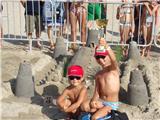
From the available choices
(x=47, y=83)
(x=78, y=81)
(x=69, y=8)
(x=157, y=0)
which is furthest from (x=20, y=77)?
(x=157, y=0)

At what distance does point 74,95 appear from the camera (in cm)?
714

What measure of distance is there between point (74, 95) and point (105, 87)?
549 mm

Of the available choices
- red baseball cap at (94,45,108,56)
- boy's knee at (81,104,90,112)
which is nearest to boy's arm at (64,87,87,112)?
boy's knee at (81,104,90,112)

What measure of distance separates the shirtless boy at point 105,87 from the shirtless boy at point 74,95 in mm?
184

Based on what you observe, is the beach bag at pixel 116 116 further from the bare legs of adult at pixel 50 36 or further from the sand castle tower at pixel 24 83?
the bare legs of adult at pixel 50 36

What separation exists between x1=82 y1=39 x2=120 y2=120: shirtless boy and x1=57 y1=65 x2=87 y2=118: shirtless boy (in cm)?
18

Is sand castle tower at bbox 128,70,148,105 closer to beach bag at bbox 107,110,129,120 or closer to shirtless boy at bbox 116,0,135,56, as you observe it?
beach bag at bbox 107,110,129,120

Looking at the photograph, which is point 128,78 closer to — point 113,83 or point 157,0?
point 113,83

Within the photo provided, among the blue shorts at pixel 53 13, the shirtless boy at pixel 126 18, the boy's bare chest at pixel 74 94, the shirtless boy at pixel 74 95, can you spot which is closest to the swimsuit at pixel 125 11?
the shirtless boy at pixel 126 18

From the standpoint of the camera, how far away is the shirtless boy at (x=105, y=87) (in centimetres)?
671

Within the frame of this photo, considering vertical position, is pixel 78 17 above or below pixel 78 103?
above

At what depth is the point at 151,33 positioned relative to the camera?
10383 millimetres

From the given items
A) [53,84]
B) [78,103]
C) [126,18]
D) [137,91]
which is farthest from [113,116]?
[126,18]

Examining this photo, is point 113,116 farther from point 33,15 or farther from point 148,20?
point 33,15
